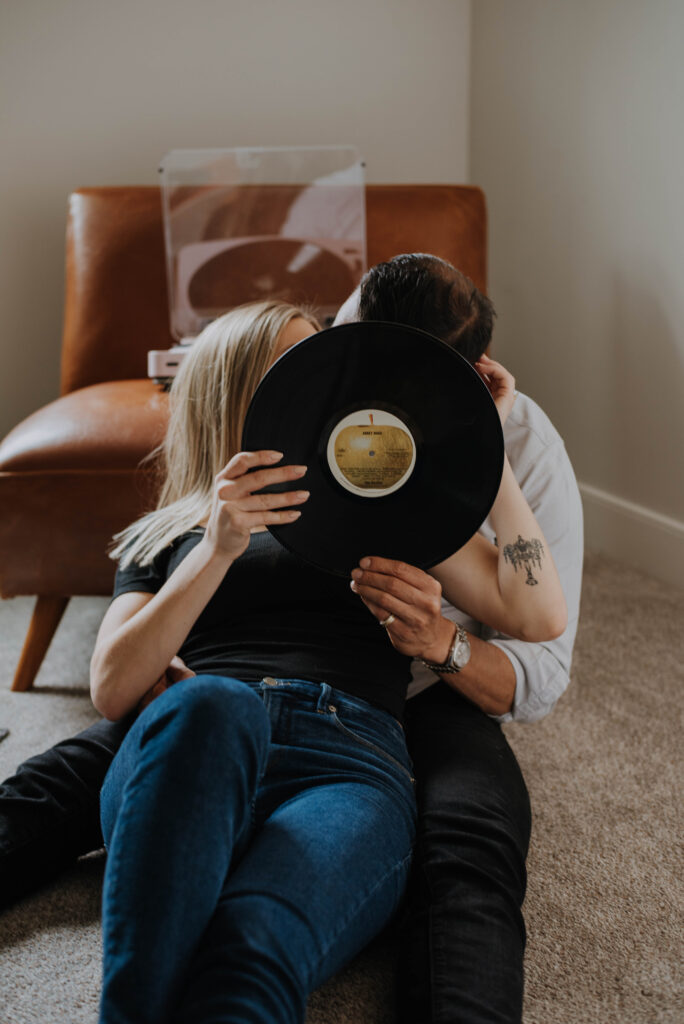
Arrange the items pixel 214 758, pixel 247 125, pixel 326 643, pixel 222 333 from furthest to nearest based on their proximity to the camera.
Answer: pixel 247 125, pixel 222 333, pixel 326 643, pixel 214 758

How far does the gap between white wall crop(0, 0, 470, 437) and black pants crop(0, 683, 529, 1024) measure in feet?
5.37

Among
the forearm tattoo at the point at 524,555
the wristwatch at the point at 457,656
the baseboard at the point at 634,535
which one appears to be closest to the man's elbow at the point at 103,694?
the wristwatch at the point at 457,656

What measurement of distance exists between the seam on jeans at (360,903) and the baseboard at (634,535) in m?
1.20

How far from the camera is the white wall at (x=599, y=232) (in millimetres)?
1676

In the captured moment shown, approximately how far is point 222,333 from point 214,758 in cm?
49

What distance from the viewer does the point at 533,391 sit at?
224 centimetres

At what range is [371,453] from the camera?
715 mm

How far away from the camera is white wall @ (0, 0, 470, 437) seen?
2.17m

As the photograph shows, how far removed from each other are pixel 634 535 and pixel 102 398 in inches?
44.6

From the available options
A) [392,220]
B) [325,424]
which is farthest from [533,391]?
[325,424]

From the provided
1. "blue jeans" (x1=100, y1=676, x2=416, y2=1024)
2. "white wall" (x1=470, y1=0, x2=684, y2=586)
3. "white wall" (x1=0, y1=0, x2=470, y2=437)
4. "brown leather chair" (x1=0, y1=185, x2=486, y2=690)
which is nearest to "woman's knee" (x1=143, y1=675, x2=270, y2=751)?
"blue jeans" (x1=100, y1=676, x2=416, y2=1024)

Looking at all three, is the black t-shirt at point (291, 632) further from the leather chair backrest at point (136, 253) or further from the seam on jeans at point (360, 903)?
the leather chair backrest at point (136, 253)

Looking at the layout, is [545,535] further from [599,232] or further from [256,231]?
[256,231]

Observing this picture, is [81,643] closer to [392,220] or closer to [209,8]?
[392,220]
